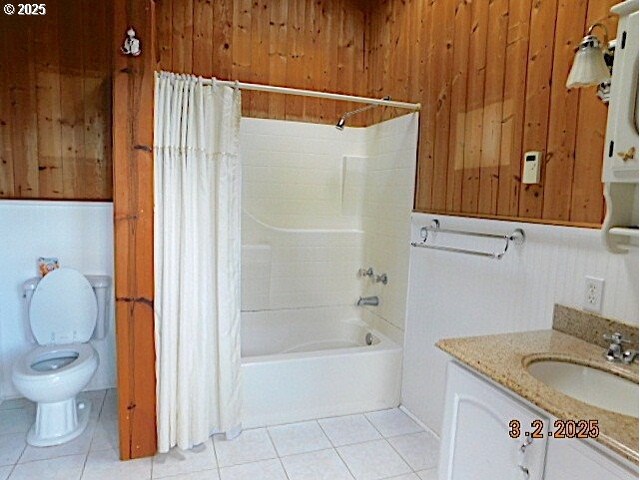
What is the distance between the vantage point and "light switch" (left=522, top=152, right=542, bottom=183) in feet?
5.79

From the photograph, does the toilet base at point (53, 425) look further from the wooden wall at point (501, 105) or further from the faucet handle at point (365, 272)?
the wooden wall at point (501, 105)

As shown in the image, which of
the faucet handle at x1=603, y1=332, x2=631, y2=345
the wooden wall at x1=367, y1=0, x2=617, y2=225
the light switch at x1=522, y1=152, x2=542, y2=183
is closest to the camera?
the faucet handle at x1=603, y1=332, x2=631, y2=345

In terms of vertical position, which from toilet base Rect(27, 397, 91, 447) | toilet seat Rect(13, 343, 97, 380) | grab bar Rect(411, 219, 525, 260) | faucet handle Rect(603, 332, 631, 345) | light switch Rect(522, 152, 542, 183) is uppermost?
light switch Rect(522, 152, 542, 183)

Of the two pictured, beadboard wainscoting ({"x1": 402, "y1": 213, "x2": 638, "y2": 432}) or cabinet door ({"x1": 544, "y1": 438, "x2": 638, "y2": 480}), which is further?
beadboard wainscoting ({"x1": 402, "y1": 213, "x2": 638, "y2": 432})

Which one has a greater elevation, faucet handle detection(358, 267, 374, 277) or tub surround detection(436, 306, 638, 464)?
tub surround detection(436, 306, 638, 464)

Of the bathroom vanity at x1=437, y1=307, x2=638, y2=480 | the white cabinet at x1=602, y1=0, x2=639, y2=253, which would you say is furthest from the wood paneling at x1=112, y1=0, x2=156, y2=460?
the white cabinet at x1=602, y1=0, x2=639, y2=253

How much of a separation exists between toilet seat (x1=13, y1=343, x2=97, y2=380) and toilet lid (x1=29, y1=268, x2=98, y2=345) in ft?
0.23

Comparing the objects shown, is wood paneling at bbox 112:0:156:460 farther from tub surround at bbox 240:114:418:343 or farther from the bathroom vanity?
the bathroom vanity

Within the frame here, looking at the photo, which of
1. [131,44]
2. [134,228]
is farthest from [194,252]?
[131,44]

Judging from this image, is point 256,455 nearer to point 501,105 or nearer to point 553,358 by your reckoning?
point 553,358

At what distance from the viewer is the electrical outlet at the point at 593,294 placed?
147 centimetres

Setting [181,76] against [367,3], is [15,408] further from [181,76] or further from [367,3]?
[367,3]

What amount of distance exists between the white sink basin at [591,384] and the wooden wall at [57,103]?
2.60 m

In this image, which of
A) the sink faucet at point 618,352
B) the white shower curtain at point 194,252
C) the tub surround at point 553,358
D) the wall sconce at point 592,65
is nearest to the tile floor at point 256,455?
the white shower curtain at point 194,252
